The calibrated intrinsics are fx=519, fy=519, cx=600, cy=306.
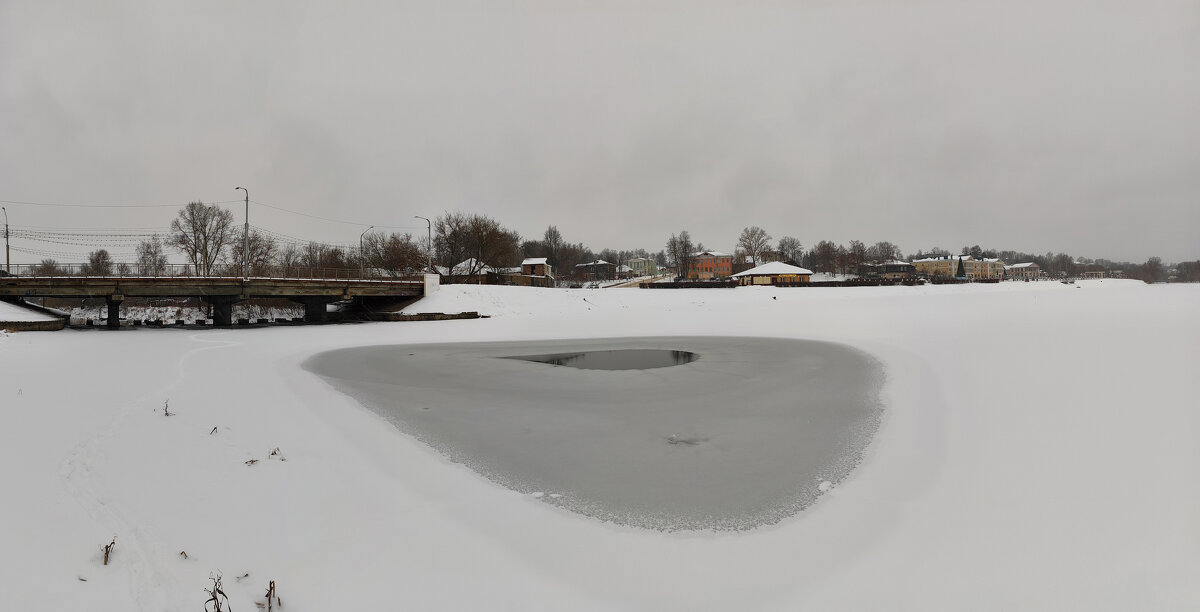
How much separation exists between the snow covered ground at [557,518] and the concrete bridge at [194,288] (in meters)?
31.2

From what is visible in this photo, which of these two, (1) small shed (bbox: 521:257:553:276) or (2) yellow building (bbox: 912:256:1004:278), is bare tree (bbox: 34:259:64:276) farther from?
(2) yellow building (bbox: 912:256:1004:278)

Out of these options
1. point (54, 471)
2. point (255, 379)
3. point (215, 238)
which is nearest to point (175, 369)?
point (255, 379)

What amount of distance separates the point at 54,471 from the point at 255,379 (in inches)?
371

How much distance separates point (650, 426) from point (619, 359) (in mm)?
11113

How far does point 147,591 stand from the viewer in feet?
14.8

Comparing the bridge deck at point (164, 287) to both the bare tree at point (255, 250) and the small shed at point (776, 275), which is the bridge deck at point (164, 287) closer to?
the bare tree at point (255, 250)

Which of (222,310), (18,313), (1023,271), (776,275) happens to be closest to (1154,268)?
(776,275)

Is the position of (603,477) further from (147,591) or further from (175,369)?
(175,369)

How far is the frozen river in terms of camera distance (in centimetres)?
698

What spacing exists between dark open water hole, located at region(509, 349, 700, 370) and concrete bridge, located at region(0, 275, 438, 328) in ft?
92.9

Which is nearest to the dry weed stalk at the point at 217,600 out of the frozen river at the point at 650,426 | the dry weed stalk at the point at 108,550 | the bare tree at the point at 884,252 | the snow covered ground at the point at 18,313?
the dry weed stalk at the point at 108,550

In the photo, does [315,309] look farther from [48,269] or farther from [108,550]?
[108,550]

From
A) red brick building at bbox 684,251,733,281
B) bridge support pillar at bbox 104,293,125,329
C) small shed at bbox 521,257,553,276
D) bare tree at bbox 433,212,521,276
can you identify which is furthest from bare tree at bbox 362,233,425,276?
red brick building at bbox 684,251,733,281

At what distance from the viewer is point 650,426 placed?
34.4ft
